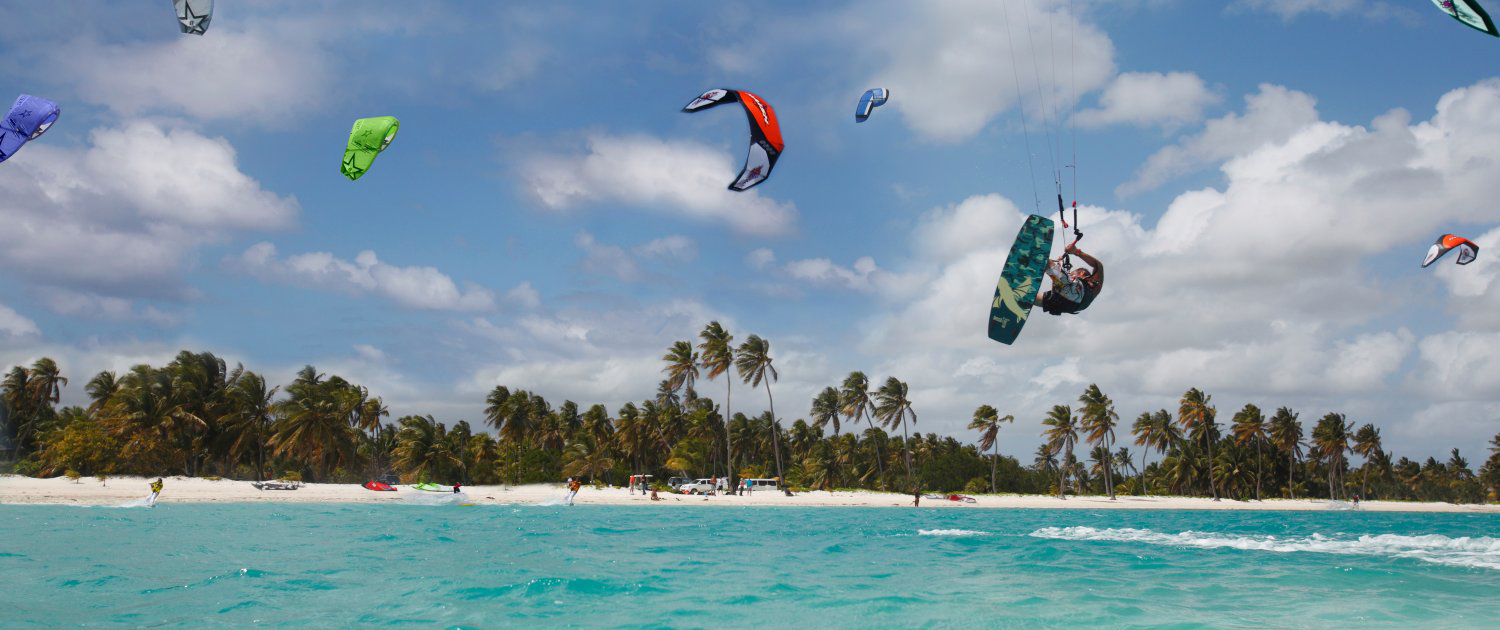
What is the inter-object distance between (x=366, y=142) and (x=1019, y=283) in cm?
1142

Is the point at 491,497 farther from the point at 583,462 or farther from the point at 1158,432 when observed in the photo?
the point at 1158,432

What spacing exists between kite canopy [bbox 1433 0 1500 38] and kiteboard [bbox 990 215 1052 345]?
5320 mm

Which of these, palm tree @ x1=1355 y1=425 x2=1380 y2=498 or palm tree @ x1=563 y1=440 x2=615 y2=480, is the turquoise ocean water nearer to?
palm tree @ x1=563 y1=440 x2=615 y2=480

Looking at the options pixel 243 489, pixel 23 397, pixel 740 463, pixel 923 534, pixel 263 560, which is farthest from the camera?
pixel 740 463

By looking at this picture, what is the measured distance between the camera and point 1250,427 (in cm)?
7194

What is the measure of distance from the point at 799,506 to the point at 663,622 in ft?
119

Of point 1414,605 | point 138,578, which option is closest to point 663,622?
point 138,578

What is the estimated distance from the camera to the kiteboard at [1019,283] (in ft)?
40.9

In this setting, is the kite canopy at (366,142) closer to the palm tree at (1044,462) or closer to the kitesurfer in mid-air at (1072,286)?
the kitesurfer in mid-air at (1072,286)

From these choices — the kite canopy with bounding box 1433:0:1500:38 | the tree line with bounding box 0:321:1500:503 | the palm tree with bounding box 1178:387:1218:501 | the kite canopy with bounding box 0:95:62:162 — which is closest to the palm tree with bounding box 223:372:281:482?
the tree line with bounding box 0:321:1500:503

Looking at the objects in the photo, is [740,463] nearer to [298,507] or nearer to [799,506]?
[799,506]

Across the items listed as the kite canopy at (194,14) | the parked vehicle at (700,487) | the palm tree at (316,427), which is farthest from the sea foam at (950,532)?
the palm tree at (316,427)

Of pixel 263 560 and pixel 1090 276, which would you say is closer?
pixel 1090 276

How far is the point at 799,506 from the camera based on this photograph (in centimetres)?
4609
